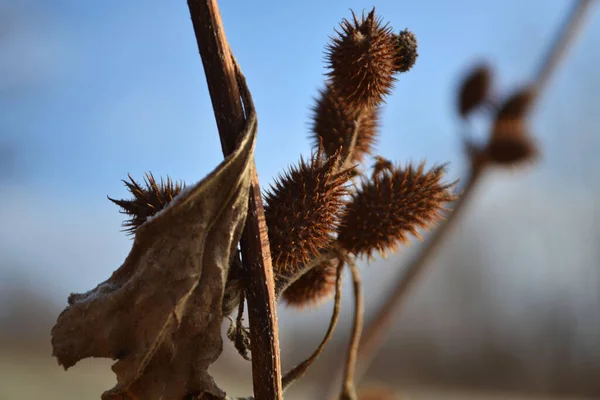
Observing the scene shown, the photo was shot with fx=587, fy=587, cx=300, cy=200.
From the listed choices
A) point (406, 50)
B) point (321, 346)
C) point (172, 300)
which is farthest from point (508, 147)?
point (172, 300)

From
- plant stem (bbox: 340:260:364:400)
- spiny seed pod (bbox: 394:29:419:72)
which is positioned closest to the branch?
plant stem (bbox: 340:260:364:400)

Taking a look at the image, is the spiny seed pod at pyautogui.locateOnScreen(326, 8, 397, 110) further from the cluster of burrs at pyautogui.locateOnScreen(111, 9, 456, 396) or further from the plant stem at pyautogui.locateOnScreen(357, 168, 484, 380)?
the plant stem at pyautogui.locateOnScreen(357, 168, 484, 380)

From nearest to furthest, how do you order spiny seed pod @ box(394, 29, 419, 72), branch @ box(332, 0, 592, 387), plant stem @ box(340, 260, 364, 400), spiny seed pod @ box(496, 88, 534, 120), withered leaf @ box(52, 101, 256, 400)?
withered leaf @ box(52, 101, 256, 400) → spiny seed pod @ box(394, 29, 419, 72) → plant stem @ box(340, 260, 364, 400) → branch @ box(332, 0, 592, 387) → spiny seed pod @ box(496, 88, 534, 120)

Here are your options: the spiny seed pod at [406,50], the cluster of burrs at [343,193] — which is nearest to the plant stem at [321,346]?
the cluster of burrs at [343,193]

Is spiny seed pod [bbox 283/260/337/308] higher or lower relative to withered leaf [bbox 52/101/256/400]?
lower

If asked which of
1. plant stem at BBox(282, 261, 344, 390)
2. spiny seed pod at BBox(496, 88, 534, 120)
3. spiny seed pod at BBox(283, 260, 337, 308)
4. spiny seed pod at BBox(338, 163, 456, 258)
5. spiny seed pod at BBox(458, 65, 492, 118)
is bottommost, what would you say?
plant stem at BBox(282, 261, 344, 390)

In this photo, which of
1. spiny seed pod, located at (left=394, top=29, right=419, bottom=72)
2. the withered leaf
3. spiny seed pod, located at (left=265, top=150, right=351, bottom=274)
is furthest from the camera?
spiny seed pod, located at (left=394, top=29, right=419, bottom=72)
